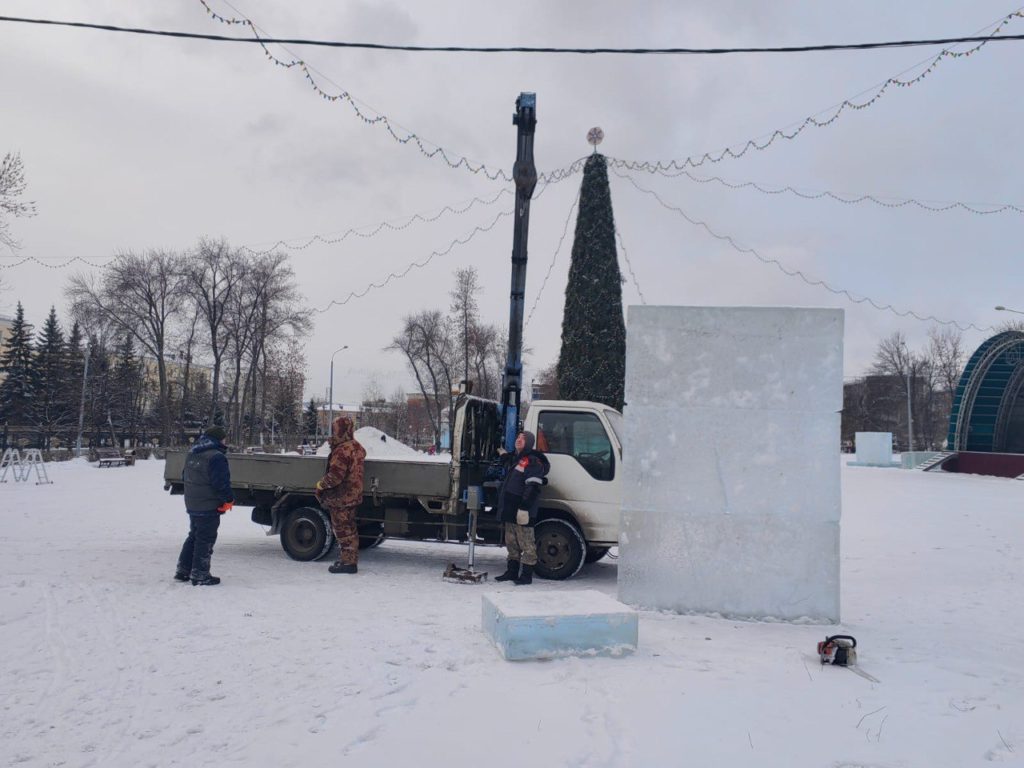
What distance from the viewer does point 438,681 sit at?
496 cm

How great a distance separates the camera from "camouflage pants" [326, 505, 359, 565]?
9.05 metres

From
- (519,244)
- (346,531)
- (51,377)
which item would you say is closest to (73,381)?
(51,377)

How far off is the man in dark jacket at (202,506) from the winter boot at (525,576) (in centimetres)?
324

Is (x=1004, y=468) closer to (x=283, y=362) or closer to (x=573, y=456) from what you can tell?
(x=573, y=456)

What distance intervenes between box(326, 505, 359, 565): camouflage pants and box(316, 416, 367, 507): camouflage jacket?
9 centimetres

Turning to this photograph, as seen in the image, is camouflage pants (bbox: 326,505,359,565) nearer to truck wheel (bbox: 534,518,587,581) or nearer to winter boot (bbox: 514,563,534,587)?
winter boot (bbox: 514,563,534,587)

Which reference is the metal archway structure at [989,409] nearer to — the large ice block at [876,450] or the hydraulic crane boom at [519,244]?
the large ice block at [876,450]

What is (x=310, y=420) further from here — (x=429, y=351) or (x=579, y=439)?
(x=579, y=439)

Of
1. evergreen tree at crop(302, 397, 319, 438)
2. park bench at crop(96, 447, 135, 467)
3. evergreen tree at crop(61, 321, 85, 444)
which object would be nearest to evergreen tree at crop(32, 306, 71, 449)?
evergreen tree at crop(61, 321, 85, 444)

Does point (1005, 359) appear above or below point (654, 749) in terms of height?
above

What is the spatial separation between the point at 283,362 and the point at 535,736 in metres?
50.9

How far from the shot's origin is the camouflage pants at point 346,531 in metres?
9.05

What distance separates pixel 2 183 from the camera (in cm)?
1888

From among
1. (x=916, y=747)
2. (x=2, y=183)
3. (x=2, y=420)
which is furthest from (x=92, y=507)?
(x=2, y=420)
